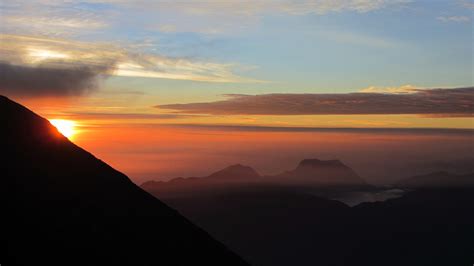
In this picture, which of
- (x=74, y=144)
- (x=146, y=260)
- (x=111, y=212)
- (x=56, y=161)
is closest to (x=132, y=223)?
(x=111, y=212)

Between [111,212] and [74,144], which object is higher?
[74,144]

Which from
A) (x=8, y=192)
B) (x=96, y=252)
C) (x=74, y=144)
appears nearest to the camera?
(x=96, y=252)

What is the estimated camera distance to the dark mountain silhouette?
64.9 m

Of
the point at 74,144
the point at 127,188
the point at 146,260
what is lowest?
the point at 146,260

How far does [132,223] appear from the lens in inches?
3130

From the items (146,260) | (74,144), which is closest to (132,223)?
(146,260)

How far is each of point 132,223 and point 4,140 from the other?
25238 mm

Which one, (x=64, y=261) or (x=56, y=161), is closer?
(x=64, y=261)

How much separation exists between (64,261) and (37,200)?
1469 cm

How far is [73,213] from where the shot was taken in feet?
241

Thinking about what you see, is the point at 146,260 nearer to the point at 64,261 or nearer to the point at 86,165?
the point at 64,261

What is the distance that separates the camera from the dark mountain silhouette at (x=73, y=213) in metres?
Answer: 64.9

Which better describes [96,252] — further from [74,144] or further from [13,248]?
[74,144]

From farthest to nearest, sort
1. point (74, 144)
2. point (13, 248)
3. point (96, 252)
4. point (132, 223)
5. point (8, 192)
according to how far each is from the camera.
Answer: point (74, 144)
point (132, 223)
point (8, 192)
point (96, 252)
point (13, 248)
